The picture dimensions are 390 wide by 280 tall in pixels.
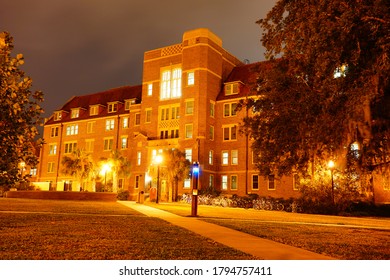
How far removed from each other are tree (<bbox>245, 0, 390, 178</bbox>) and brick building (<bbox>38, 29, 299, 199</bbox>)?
2837 cm

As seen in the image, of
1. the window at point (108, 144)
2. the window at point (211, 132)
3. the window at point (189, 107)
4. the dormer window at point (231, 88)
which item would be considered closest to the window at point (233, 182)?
the window at point (211, 132)

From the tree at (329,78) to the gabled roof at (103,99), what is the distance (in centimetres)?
4616

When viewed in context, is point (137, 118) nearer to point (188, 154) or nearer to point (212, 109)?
point (212, 109)

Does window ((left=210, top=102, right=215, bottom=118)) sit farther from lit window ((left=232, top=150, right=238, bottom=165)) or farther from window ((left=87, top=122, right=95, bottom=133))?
window ((left=87, top=122, right=95, bottom=133))

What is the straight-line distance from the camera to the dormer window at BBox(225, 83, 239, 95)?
49.5 m

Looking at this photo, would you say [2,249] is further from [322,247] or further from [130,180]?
[130,180]

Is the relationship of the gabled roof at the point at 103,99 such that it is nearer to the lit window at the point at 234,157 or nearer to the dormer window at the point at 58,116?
the dormer window at the point at 58,116

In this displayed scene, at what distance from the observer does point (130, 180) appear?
5294 centimetres

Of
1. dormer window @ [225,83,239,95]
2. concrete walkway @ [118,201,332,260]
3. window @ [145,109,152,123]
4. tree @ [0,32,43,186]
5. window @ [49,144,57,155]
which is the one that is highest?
dormer window @ [225,83,239,95]

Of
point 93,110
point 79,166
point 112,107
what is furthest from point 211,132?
point 93,110

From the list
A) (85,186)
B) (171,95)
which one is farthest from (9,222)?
(85,186)

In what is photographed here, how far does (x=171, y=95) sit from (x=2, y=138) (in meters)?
42.1

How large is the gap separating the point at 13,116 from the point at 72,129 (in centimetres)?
5720

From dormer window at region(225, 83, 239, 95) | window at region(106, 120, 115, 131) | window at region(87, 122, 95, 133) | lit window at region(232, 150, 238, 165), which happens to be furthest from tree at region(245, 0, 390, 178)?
window at region(87, 122, 95, 133)
